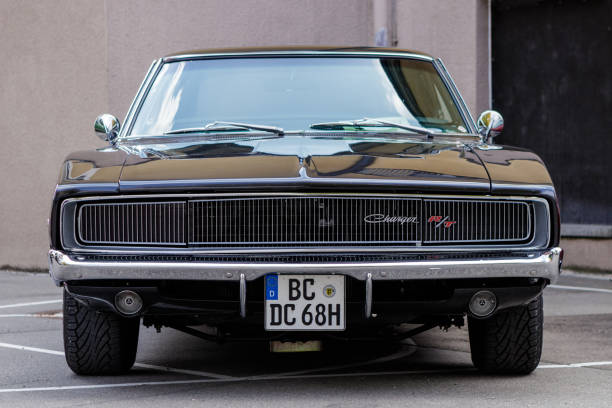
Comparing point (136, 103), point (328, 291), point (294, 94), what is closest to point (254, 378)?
point (328, 291)

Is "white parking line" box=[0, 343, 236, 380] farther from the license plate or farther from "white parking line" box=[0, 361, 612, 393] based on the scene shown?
the license plate

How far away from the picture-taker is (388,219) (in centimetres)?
437

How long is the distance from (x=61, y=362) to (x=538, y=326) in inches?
101

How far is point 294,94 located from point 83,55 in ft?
23.9

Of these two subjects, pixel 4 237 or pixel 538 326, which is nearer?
pixel 538 326

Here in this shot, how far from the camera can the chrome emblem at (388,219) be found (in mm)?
4367

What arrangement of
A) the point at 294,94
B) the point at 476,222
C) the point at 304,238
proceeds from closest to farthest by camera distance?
the point at 304,238 < the point at 476,222 < the point at 294,94

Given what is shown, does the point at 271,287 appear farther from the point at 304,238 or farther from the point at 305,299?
the point at 304,238

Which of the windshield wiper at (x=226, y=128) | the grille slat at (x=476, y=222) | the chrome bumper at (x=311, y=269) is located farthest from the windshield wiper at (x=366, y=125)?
the chrome bumper at (x=311, y=269)

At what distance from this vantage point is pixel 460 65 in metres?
11.9

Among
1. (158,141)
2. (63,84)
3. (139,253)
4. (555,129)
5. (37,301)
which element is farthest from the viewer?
(63,84)

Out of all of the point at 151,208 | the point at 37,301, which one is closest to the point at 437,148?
the point at 151,208

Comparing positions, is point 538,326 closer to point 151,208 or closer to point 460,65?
point 151,208

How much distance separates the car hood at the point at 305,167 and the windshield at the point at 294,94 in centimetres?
68
